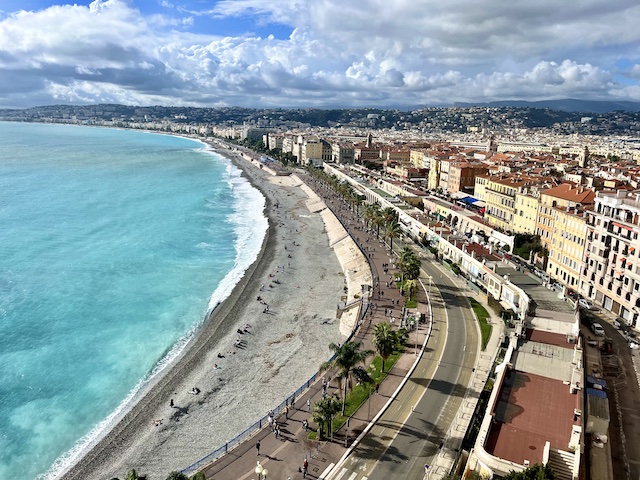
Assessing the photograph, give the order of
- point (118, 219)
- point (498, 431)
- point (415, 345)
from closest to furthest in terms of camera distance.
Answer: point (498, 431) < point (415, 345) < point (118, 219)

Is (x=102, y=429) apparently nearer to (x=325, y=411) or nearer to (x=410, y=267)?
(x=325, y=411)

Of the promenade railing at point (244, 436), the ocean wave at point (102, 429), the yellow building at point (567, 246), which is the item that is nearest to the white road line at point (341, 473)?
the promenade railing at point (244, 436)

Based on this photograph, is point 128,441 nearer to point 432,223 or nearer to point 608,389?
point 608,389

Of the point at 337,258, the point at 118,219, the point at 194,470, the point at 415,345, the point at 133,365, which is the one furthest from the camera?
the point at 118,219

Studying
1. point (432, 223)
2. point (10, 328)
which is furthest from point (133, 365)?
point (432, 223)

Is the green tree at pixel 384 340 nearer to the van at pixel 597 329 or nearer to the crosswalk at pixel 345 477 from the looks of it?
the crosswalk at pixel 345 477

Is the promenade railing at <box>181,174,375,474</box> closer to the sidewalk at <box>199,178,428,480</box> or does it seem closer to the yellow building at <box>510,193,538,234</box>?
the sidewalk at <box>199,178,428,480</box>
